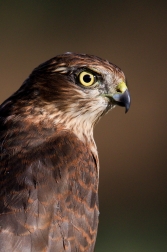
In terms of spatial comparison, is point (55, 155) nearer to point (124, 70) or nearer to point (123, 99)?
point (123, 99)

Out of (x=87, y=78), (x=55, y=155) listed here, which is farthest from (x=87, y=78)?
(x=55, y=155)

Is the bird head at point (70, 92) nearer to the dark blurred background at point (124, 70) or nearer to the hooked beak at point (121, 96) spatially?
the hooked beak at point (121, 96)

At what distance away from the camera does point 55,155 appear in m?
5.04

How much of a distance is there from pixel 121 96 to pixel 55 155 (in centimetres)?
69

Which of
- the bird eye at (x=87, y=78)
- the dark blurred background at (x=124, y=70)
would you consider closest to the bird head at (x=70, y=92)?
the bird eye at (x=87, y=78)

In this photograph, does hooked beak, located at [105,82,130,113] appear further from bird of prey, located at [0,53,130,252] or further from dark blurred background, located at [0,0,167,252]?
dark blurred background, located at [0,0,167,252]

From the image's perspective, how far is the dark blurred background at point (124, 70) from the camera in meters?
10.1

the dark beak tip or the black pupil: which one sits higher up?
the black pupil

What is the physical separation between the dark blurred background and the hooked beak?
4.05 metres

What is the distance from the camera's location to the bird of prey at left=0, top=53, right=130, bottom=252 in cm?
465

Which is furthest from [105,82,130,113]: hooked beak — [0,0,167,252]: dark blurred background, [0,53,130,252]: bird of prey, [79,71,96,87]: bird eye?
[0,0,167,252]: dark blurred background

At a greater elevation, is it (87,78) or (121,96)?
(87,78)

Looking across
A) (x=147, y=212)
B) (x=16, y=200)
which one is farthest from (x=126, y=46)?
(x=16, y=200)

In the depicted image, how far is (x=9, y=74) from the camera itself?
11398mm
